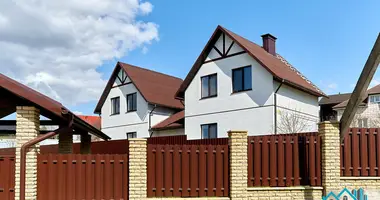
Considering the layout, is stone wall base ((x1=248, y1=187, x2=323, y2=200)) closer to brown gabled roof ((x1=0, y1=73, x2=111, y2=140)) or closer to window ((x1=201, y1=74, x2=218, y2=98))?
brown gabled roof ((x1=0, y1=73, x2=111, y2=140))

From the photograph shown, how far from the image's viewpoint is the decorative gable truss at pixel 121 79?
2522 cm

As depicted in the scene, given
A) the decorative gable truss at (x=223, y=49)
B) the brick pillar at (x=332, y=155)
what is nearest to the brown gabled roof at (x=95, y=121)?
the decorative gable truss at (x=223, y=49)

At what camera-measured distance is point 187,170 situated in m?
8.30

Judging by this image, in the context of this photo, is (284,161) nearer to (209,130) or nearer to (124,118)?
(209,130)

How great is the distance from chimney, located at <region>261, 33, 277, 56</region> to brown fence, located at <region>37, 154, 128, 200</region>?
14158 millimetres

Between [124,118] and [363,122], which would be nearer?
[124,118]

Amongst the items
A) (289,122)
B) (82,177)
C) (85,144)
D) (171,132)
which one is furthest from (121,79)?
(82,177)

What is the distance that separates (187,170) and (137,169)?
105cm

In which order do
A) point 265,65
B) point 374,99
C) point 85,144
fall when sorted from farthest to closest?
point 374,99, point 265,65, point 85,144

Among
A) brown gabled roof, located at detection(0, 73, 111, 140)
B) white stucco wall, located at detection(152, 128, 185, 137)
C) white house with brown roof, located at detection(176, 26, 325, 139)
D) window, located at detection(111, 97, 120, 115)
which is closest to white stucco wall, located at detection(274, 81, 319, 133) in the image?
white house with brown roof, located at detection(176, 26, 325, 139)

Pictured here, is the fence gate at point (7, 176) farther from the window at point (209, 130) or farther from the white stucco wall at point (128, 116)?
the white stucco wall at point (128, 116)

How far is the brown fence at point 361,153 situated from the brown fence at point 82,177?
473cm

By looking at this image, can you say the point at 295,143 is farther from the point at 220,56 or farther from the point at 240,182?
the point at 220,56

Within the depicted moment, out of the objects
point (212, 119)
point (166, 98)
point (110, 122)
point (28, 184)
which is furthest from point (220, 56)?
Answer: point (28, 184)
